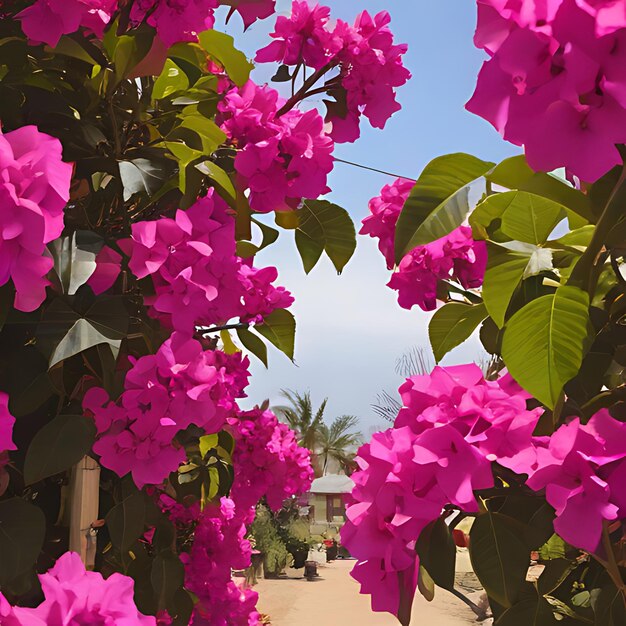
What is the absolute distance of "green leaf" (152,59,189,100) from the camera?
1310 mm

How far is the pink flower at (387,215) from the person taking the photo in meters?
1.58

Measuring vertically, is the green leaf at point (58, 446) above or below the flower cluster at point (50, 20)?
below

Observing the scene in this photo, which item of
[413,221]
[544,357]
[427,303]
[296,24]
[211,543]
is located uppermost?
[296,24]

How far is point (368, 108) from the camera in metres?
1.59

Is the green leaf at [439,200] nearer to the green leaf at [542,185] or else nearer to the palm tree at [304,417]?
the green leaf at [542,185]

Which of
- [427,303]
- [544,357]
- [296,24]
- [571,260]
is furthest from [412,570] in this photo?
[296,24]

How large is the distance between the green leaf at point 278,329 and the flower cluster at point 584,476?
38.2 inches

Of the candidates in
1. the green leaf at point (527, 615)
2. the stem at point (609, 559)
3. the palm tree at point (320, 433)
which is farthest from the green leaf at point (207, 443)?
the palm tree at point (320, 433)

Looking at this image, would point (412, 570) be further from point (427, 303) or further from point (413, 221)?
point (427, 303)

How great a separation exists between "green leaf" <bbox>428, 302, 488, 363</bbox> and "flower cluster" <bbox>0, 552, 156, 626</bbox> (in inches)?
21.7

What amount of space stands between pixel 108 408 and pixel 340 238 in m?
0.60

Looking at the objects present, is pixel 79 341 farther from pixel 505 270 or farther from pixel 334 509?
pixel 334 509

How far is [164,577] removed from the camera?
130 centimetres

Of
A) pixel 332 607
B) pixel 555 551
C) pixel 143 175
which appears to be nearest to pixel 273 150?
pixel 143 175
